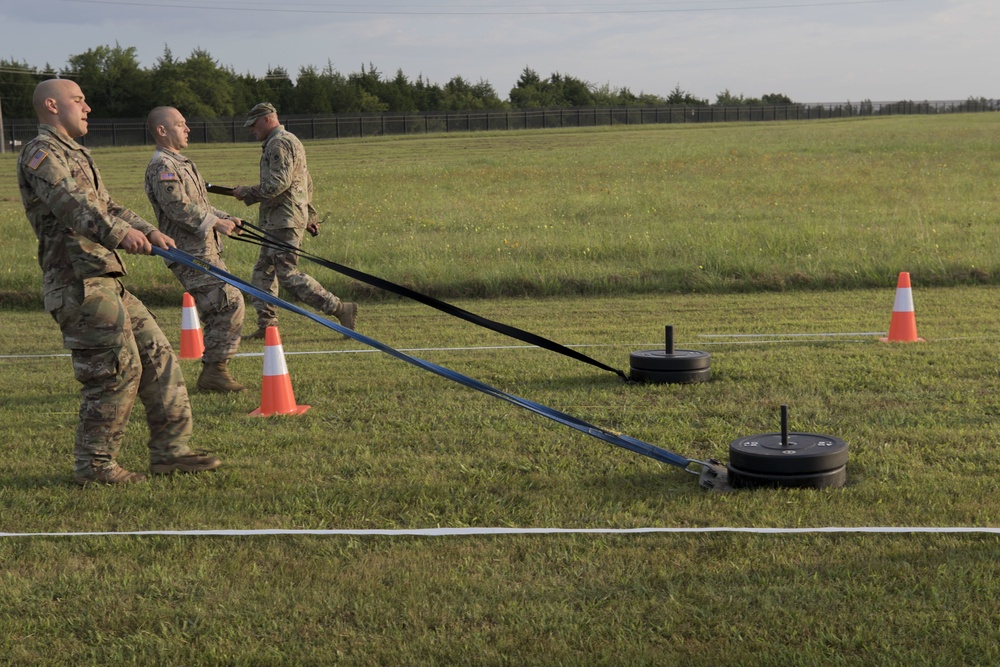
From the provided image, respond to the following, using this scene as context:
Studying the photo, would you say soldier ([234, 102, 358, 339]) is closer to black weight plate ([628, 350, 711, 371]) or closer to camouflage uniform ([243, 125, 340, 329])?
camouflage uniform ([243, 125, 340, 329])

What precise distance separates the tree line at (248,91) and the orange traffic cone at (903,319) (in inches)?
3087

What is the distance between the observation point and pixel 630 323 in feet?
35.3

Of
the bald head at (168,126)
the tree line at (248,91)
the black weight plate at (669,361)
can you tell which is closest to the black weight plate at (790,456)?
the black weight plate at (669,361)

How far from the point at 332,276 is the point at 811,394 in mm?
7925

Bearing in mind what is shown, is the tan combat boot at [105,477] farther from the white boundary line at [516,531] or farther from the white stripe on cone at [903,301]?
the white stripe on cone at [903,301]

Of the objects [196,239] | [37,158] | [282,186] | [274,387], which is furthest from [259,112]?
[37,158]

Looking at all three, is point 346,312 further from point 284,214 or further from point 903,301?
point 903,301

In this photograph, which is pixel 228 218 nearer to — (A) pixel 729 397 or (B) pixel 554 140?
(A) pixel 729 397

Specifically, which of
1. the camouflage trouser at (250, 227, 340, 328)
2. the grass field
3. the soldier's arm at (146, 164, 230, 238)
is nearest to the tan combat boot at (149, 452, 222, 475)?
the grass field

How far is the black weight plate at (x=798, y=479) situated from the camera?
4.91 m

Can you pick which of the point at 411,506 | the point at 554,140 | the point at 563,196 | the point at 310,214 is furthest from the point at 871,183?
the point at 554,140

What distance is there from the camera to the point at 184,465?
18.6 ft

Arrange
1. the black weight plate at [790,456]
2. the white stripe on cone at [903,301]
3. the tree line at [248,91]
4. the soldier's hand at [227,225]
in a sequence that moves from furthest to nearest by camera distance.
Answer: the tree line at [248,91]
the white stripe on cone at [903,301]
the soldier's hand at [227,225]
the black weight plate at [790,456]

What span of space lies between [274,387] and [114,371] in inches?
67.7
